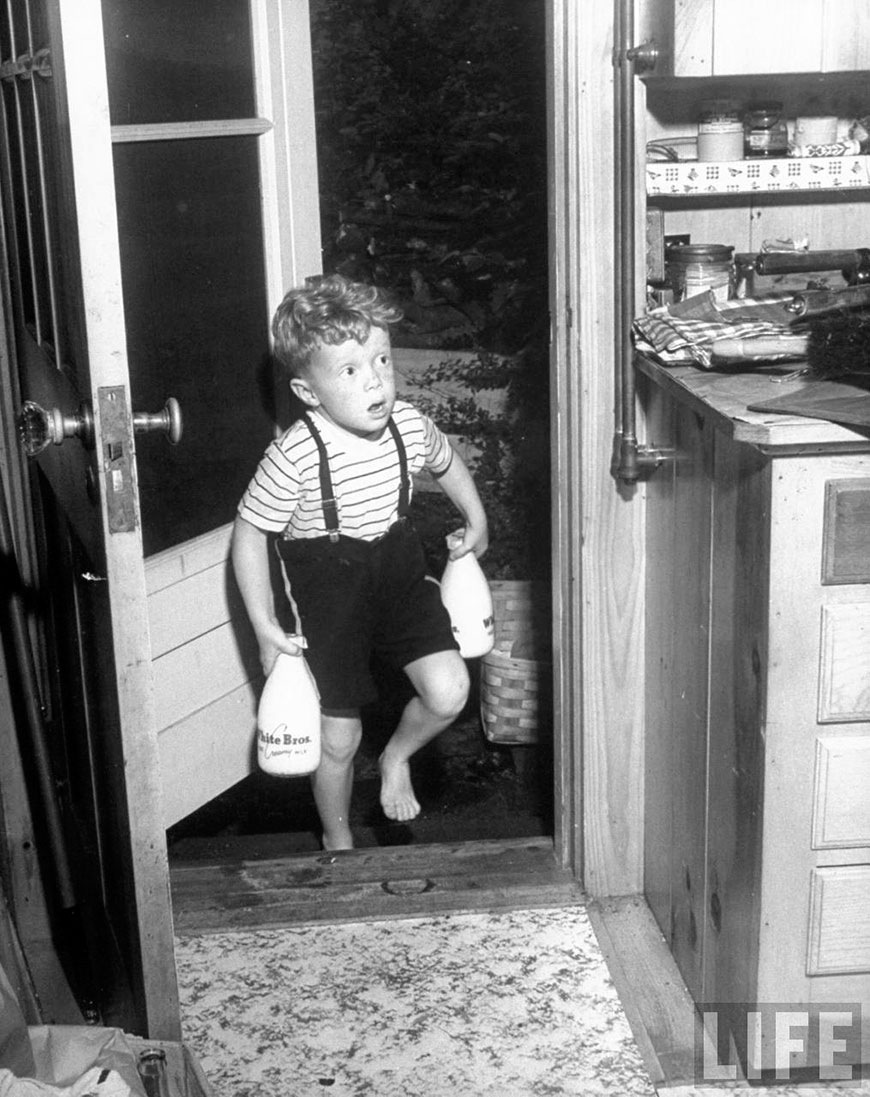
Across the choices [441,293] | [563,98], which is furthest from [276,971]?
[441,293]

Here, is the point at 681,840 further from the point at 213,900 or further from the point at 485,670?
the point at 485,670

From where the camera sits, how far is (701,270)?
2492 millimetres

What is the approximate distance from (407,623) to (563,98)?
1.19 metres

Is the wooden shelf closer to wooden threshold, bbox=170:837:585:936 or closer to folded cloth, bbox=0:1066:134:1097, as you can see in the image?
wooden threshold, bbox=170:837:585:936

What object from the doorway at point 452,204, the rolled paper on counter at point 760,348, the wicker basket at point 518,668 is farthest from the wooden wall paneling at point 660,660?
the doorway at point 452,204

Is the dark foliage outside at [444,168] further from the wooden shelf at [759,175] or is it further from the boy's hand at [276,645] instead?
the wooden shelf at [759,175]

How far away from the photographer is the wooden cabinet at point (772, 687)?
187 cm

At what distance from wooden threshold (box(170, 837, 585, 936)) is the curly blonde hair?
1.00 metres

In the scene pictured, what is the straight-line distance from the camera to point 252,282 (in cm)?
282

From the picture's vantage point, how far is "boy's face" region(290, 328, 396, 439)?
273cm

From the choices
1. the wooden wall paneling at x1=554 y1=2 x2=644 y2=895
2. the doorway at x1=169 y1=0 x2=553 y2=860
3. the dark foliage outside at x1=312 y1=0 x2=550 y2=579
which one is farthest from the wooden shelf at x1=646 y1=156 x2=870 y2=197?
the dark foliage outside at x1=312 y1=0 x2=550 y2=579

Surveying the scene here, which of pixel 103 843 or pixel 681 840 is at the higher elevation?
pixel 103 843

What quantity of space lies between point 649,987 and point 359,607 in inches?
38.9

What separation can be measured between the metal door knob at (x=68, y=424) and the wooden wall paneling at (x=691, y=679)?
825 mm
